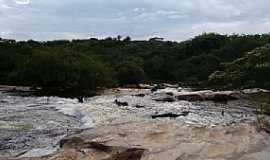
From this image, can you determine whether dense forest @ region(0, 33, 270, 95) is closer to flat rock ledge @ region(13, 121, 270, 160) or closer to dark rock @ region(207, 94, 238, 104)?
dark rock @ region(207, 94, 238, 104)

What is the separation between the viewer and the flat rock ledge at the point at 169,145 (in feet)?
53.2

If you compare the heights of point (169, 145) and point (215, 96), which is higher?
point (169, 145)

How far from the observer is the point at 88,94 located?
67.9m

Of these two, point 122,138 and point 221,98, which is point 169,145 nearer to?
point 122,138

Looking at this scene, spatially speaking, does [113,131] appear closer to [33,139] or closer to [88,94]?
[33,139]

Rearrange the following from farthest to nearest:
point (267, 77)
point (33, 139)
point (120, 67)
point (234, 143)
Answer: point (120, 67)
point (33, 139)
point (234, 143)
point (267, 77)

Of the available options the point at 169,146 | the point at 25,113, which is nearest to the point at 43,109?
the point at 25,113

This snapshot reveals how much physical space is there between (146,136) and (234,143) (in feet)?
13.8

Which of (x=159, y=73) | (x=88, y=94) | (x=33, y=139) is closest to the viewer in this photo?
(x=33, y=139)

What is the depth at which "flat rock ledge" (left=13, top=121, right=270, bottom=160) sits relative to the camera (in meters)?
16.2

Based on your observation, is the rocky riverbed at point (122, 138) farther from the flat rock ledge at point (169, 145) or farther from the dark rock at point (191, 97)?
the dark rock at point (191, 97)

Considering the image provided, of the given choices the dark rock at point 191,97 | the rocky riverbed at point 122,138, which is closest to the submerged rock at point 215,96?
the dark rock at point 191,97

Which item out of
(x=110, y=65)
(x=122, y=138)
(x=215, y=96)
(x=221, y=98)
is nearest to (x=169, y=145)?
(x=122, y=138)

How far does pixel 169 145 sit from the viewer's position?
17.7 metres
